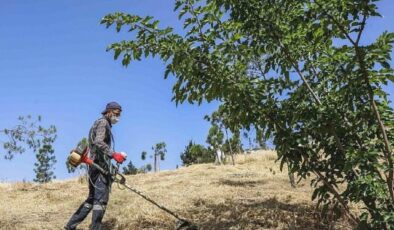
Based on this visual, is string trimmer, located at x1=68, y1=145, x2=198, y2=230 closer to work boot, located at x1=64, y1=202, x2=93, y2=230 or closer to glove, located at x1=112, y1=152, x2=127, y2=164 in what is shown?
glove, located at x1=112, y1=152, x2=127, y2=164

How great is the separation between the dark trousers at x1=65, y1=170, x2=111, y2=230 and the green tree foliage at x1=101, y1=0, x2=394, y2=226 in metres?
2.38

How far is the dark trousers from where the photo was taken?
684 centimetres

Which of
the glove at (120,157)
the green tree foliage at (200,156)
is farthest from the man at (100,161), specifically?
the green tree foliage at (200,156)

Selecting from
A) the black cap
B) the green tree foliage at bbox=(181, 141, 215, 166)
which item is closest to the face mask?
the black cap

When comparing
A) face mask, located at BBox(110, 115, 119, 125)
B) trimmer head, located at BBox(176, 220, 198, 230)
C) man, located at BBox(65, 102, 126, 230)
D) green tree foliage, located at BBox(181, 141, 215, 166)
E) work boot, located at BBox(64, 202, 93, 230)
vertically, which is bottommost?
trimmer head, located at BBox(176, 220, 198, 230)

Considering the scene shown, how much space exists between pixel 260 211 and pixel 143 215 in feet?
6.55

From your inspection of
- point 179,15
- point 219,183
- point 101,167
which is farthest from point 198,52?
point 219,183

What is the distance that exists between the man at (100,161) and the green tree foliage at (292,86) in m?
2.17

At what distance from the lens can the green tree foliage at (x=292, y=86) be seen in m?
4.61

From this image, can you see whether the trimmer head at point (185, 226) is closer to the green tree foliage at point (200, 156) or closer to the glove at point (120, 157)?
the glove at point (120, 157)

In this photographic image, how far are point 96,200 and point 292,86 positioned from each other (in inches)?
133

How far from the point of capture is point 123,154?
686 centimetres

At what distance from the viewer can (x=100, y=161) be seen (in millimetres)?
7191

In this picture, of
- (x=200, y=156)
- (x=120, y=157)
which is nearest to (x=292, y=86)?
(x=120, y=157)
